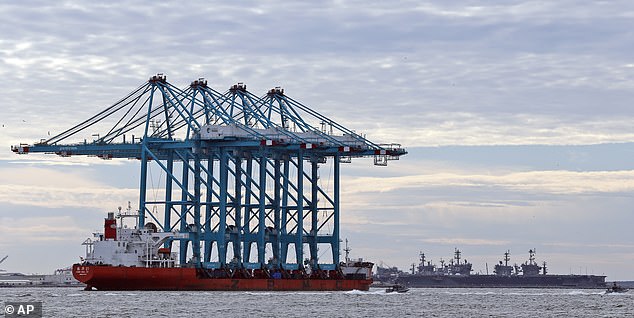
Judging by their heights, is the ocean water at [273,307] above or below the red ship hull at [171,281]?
below

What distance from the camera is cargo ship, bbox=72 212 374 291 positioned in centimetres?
11300

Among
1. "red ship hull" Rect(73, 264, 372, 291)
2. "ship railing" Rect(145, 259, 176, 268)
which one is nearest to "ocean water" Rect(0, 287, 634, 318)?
"red ship hull" Rect(73, 264, 372, 291)

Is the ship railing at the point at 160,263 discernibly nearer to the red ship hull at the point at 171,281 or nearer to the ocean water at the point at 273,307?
the red ship hull at the point at 171,281

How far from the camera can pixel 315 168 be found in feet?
465

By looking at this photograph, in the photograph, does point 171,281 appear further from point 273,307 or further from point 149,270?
point 273,307

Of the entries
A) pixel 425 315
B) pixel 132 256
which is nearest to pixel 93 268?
pixel 132 256

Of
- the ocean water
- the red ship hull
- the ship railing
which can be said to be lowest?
the ocean water

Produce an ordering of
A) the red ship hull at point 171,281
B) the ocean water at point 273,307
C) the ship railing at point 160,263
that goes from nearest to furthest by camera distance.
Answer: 1. the ocean water at point 273,307
2. the red ship hull at point 171,281
3. the ship railing at point 160,263

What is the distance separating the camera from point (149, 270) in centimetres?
11475

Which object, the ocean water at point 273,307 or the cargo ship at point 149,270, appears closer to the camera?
the ocean water at point 273,307

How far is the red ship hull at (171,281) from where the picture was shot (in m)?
112

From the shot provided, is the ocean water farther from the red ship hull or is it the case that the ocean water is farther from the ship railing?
the ship railing

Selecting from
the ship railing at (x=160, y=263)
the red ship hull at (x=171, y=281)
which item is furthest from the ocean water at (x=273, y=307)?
the ship railing at (x=160, y=263)

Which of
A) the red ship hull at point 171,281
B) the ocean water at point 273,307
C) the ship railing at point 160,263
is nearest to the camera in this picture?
the ocean water at point 273,307
